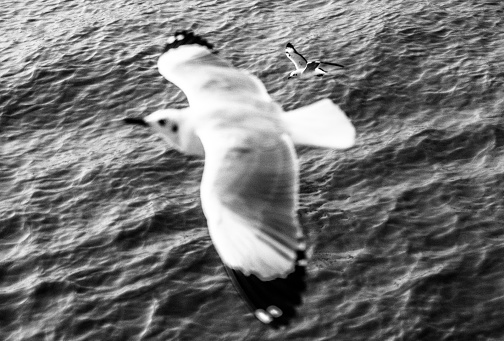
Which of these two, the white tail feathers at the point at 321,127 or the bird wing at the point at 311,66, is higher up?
the white tail feathers at the point at 321,127

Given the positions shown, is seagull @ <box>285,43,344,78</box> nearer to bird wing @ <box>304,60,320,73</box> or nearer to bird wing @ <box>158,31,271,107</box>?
bird wing @ <box>304,60,320,73</box>

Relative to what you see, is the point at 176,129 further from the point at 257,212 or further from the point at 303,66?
the point at 303,66

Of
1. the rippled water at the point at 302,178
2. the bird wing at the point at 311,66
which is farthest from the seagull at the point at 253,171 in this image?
the bird wing at the point at 311,66

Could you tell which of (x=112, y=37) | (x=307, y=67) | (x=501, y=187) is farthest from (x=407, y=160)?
(x=112, y=37)

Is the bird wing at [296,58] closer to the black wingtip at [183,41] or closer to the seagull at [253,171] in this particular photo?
the black wingtip at [183,41]

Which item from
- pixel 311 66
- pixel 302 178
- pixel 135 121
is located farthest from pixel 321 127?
pixel 311 66

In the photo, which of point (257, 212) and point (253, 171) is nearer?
point (257, 212)
